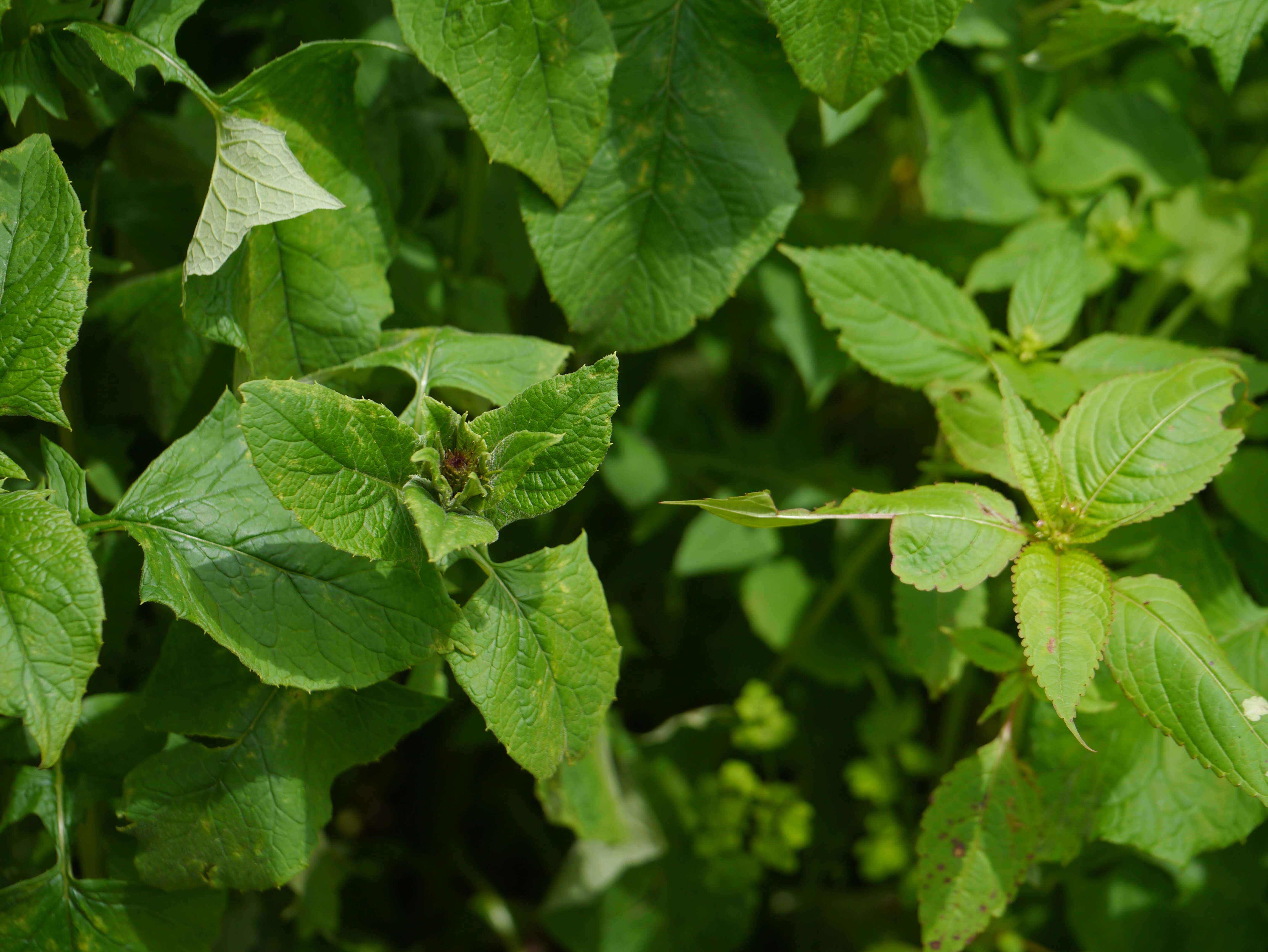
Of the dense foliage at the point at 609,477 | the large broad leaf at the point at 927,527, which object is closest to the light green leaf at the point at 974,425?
the dense foliage at the point at 609,477

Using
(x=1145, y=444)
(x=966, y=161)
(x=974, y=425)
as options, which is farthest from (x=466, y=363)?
(x=966, y=161)

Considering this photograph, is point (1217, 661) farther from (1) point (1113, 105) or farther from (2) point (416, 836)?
(2) point (416, 836)

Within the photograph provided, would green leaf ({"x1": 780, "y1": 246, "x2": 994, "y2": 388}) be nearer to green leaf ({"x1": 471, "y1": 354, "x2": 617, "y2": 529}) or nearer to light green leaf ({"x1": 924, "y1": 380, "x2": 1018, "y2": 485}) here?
light green leaf ({"x1": 924, "y1": 380, "x2": 1018, "y2": 485})

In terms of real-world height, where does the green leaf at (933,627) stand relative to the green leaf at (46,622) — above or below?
below

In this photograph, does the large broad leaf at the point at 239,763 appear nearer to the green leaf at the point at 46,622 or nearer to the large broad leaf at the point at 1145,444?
the green leaf at the point at 46,622

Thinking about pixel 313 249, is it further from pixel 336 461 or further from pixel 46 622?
pixel 46 622

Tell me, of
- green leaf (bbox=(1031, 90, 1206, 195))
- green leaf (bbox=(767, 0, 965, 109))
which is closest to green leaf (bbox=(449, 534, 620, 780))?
green leaf (bbox=(767, 0, 965, 109))
